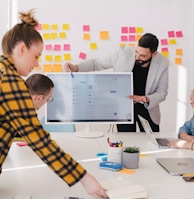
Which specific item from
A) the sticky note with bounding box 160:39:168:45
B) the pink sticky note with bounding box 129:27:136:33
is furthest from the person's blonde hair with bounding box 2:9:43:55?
the sticky note with bounding box 160:39:168:45

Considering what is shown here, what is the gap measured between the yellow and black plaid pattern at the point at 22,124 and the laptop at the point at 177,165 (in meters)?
0.56

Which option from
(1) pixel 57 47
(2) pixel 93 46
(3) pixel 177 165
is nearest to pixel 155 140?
(3) pixel 177 165

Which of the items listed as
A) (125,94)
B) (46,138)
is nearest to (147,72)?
(125,94)

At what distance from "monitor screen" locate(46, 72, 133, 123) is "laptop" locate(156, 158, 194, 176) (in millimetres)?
618

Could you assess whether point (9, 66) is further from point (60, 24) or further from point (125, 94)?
point (60, 24)

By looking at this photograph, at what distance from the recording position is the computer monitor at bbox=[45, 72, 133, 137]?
91.4 inches

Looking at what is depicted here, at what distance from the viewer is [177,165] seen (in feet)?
5.56

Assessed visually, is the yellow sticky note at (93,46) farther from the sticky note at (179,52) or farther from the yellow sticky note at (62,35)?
the sticky note at (179,52)

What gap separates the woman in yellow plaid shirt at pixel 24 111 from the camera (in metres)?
1.13

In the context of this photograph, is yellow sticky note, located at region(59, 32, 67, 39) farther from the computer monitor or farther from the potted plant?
the potted plant

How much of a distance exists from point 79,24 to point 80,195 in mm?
2601

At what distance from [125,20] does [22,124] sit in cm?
274

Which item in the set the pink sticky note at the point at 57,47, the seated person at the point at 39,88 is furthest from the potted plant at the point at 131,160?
the pink sticky note at the point at 57,47

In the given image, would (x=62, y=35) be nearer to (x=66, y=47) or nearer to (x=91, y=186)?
(x=66, y=47)
